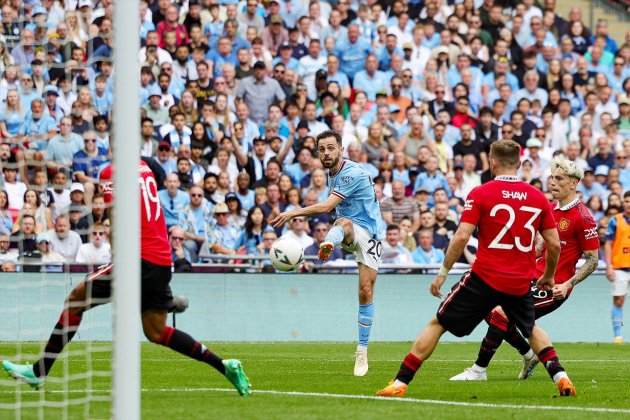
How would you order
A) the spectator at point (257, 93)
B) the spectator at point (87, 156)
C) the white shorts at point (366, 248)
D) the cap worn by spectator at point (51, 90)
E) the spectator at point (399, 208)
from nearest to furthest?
the spectator at point (87, 156) < the cap worn by spectator at point (51, 90) < the white shorts at point (366, 248) < the spectator at point (399, 208) < the spectator at point (257, 93)

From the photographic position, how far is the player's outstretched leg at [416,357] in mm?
10500

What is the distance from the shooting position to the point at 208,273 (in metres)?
20.0

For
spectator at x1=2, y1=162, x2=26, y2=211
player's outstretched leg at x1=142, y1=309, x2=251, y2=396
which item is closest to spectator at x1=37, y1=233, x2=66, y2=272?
spectator at x1=2, y1=162, x2=26, y2=211

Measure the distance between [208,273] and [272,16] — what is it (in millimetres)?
6481

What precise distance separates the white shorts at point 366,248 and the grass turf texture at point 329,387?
1.14 meters

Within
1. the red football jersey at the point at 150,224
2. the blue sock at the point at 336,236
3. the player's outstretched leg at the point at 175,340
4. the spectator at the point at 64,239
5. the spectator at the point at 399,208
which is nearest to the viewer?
the red football jersey at the point at 150,224

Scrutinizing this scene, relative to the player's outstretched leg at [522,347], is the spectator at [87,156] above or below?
above

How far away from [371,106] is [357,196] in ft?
34.8

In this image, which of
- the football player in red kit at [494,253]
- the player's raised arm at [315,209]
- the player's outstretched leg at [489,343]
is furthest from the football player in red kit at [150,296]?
the player's outstretched leg at [489,343]

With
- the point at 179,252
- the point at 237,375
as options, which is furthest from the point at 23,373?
the point at 179,252

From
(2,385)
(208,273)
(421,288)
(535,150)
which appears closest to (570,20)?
(535,150)

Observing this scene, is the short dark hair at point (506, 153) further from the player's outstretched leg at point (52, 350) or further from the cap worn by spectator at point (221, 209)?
the cap worn by spectator at point (221, 209)

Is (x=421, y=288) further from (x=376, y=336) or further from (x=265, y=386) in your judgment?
(x=265, y=386)

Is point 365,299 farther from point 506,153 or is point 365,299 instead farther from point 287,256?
point 506,153
